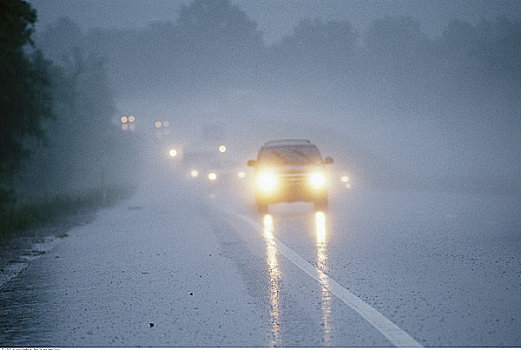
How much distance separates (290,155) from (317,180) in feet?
4.06

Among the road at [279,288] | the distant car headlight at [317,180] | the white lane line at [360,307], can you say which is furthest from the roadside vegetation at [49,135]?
the white lane line at [360,307]

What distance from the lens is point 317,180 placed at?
18750 mm

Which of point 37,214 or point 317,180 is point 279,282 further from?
point 37,214

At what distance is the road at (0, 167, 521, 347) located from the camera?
5.73 meters

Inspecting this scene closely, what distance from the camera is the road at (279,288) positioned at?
18.8ft

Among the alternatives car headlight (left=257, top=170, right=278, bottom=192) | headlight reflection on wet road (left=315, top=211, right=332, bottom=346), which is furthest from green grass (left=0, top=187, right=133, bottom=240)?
headlight reflection on wet road (left=315, top=211, right=332, bottom=346)

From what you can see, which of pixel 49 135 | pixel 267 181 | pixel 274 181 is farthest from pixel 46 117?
pixel 49 135

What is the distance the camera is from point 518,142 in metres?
55.8

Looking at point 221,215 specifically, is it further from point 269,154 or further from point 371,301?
point 371,301

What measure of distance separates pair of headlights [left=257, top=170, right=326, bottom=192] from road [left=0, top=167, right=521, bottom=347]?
3476 mm

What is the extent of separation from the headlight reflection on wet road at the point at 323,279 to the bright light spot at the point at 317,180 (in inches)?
90.7

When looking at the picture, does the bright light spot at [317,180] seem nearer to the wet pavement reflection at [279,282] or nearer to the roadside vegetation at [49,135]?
the wet pavement reflection at [279,282]

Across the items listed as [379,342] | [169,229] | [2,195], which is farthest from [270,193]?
[379,342]

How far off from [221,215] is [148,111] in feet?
260
